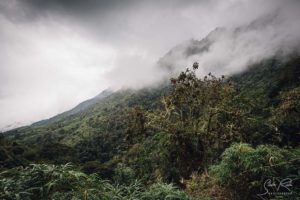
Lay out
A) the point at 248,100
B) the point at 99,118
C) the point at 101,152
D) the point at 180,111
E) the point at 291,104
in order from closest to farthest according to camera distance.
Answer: the point at 180,111 < the point at 248,100 < the point at 291,104 < the point at 101,152 < the point at 99,118

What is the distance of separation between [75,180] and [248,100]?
16.5 metres

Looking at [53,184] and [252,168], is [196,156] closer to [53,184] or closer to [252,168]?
[252,168]

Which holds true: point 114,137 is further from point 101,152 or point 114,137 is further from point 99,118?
point 99,118

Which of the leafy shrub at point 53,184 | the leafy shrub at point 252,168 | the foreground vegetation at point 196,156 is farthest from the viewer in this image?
the leafy shrub at point 252,168

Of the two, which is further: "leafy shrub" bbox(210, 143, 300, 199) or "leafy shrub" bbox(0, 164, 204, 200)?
"leafy shrub" bbox(210, 143, 300, 199)

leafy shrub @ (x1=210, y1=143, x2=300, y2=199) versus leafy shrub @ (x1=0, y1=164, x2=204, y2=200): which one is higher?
leafy shrub @ (x1=0, y1=164, x2=204, y2=200)

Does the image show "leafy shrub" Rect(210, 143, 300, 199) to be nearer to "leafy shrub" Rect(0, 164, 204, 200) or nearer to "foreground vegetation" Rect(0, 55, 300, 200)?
"foreground vegetation" Rect(0, 55, 300, 200)

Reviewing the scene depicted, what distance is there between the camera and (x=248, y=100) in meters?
18.3

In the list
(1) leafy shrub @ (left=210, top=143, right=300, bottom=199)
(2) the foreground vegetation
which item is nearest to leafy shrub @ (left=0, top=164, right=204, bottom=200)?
Answer: (2) the foreground vegetation

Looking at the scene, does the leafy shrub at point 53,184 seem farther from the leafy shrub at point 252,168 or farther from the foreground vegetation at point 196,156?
the leafy shrub at point 252,168

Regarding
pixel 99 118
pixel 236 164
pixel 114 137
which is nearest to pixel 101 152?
pixel 114 137

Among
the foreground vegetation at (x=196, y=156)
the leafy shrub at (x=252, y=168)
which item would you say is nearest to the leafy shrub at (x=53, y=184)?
the foreground vegetation at (x=196, y=156)

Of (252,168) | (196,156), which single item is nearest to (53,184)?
(252,168)

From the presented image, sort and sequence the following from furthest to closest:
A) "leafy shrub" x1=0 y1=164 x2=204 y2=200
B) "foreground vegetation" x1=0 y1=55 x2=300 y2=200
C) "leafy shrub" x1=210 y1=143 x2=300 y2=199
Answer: "leafy shrub" x1=210 y1=143 x2=300 y2=199 → "foreground vegetation" x1=0 y1=55 x2=300 y2=200 → "leafy shrub" x1=0 y1=164 x2=204 y2=200
